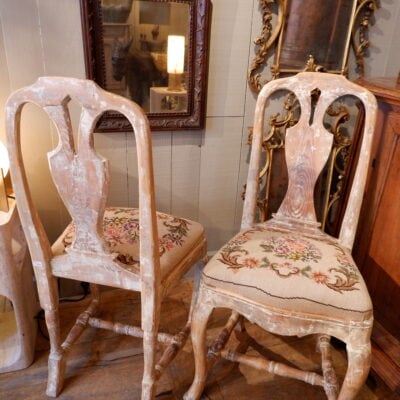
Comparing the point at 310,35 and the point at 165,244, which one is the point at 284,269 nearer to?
the point at 165,244

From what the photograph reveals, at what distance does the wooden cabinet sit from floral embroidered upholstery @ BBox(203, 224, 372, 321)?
187mm

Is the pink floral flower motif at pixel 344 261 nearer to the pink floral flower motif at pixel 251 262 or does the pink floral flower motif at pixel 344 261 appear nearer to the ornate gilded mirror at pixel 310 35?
the pink floral flower motif at pixel 251 262

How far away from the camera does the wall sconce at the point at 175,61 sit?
4.83 feet

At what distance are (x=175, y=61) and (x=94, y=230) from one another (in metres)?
0.77

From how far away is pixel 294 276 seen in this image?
3.68 ft

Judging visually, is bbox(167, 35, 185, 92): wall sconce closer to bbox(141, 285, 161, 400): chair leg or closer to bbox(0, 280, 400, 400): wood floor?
bbox(141, 285, 161, 400): chair leg

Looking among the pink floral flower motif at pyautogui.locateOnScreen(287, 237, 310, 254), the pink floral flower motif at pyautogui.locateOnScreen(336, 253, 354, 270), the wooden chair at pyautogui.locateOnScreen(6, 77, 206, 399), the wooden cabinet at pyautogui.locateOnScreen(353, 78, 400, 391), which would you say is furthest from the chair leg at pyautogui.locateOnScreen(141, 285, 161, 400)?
the wooden cabinet at pyautogui.locateOnScreen(353, 78, 400, 391)

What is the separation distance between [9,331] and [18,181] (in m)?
0.84

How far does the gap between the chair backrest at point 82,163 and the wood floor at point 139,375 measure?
1.90 feet

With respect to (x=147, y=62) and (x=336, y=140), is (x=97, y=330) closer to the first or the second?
(x=147, y=62)

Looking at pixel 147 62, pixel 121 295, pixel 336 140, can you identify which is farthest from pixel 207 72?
pixel 121 295

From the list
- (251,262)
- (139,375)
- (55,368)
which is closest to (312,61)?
(251,262)

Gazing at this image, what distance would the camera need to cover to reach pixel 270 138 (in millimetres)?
1727

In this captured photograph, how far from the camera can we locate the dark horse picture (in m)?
1.43
